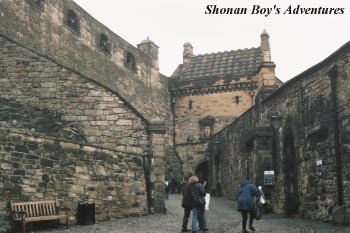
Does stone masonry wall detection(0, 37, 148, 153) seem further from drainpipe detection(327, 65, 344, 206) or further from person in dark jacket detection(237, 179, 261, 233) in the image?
person in dark jacket detection(237, 179, 261, 233)

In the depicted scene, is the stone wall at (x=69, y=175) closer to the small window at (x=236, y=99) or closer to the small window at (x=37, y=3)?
the small window at (x=37, y=3)

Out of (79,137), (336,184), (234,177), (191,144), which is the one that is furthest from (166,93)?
(336,184)

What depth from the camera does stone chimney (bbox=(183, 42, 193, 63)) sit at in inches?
1444

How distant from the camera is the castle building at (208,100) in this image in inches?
1265

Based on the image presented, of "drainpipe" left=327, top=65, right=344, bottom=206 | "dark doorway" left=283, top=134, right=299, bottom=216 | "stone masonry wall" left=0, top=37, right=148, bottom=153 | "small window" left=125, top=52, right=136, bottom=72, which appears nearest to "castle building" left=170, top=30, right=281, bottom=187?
"small window" left=125, top=52, right=136, bottom=72

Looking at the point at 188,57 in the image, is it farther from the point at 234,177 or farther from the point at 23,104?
the point at 23,104

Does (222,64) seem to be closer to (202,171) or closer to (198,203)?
(202,171)

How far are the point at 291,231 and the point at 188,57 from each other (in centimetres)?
2816

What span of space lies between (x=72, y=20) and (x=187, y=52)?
598 inches

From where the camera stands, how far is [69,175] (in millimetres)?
11609

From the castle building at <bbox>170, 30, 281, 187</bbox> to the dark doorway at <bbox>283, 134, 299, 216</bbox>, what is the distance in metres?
16.9

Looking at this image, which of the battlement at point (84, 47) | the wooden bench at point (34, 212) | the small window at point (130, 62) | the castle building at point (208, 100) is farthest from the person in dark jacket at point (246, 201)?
the castle building at point (208, 100)

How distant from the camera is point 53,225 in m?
10.7

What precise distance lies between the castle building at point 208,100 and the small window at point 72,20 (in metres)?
11.9
